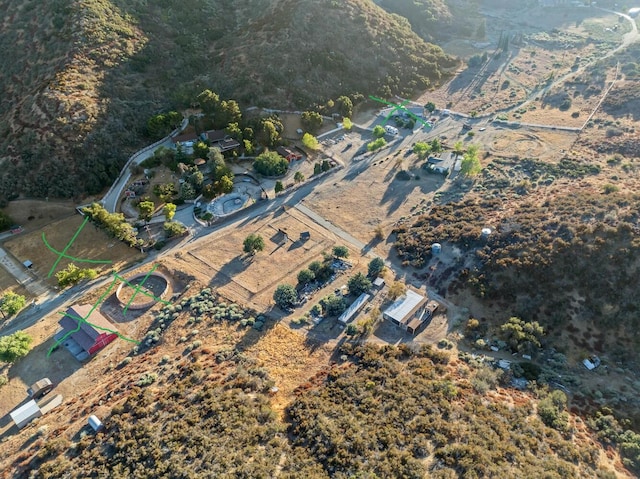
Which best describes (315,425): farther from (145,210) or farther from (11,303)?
(145,210)

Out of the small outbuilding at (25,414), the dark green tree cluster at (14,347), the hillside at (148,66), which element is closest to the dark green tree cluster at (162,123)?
the hillside at (148,66)

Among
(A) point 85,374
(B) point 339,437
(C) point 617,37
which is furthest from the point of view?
(C) point 617,37

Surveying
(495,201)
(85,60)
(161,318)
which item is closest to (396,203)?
(495,201)

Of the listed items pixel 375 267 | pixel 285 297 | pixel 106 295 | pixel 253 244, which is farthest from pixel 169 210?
pixel 375 267

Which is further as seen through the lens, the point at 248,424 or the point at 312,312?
the point at 312,312

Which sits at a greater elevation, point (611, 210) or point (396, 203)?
point (611, 210)

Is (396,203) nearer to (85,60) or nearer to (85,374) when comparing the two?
(85,374)

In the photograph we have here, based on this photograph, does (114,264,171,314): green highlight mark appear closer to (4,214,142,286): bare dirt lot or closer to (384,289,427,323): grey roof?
(4,214,142,286): bare dirt lot
